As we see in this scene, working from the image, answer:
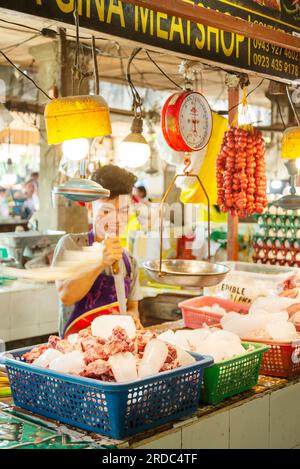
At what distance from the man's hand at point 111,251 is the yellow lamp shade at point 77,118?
29.9 inches

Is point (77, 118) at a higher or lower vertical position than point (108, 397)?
higher

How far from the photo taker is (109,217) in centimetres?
373

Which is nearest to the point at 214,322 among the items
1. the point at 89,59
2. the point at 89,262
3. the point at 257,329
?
the point at 257,329

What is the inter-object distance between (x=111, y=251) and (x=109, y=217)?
324 mm

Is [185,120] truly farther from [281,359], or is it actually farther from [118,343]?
[118,343]

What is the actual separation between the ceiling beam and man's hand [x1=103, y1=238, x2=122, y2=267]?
129 cm

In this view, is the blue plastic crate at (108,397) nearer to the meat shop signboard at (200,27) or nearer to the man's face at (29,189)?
the meat shop signboard at (200,27)

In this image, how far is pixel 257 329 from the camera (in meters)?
3.49

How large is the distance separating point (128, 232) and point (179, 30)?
4555 millimetres

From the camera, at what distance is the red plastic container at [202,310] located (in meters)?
4.21

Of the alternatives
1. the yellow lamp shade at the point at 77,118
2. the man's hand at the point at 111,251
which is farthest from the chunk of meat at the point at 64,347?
the yellow lamp shade at the point at 77,118

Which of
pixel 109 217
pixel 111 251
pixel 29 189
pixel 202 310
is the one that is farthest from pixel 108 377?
pixel 29 189

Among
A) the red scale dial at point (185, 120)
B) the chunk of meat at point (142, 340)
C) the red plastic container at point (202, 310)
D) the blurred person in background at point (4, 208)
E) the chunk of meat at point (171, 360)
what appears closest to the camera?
the chunk of meat at point (171, 360)
